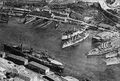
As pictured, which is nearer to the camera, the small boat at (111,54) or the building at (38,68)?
the building at (38,68)

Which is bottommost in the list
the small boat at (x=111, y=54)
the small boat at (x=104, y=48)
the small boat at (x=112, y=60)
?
the small boat at (x=112, y=60)

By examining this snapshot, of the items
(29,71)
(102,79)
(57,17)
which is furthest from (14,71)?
(57,17)

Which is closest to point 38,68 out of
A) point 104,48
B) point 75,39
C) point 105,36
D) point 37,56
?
point 37,56

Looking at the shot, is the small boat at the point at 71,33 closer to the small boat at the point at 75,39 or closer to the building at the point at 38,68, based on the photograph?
the small boat at the point at 75,39

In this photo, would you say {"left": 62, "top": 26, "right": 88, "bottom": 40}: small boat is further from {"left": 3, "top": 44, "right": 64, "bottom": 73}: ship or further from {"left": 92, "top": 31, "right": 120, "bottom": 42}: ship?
{"left": 3, "top": 44, "right": 64, "bottom": 73}: ship

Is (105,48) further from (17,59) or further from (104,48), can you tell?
(17,59)

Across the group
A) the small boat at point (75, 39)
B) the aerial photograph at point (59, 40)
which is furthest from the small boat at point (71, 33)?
the small boat at point (75, 39)

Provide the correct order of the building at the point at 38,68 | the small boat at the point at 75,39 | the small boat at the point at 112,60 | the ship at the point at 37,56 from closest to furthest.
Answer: the building at the point at 38,68, the ship at the point at 37,56, the small boat at the point at 112,60, the small boat at the point at 75,39
